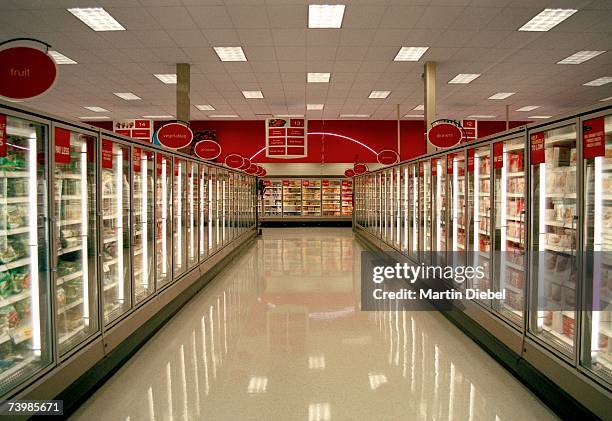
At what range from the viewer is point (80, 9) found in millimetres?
7023

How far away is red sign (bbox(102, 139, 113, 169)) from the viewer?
3.55 metres

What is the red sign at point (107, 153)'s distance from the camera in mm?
3547

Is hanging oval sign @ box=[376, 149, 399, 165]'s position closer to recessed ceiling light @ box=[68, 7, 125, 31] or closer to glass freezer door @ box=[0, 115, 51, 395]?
recessed ceiling light @ box=[68, 7, 125, 31]

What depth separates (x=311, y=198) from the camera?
19.4 metres

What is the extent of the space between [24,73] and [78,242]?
1.18 meters

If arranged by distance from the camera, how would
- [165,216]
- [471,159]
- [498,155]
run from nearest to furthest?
[498,155] < [471,159] < [165,216]

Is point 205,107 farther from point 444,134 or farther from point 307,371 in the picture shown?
point 307,371

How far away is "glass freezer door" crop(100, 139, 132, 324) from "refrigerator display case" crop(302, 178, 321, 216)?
15.1 meters

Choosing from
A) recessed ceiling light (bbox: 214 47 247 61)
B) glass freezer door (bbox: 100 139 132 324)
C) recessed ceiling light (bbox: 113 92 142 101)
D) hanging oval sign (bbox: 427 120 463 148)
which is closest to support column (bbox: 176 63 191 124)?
recessed ceiling light (bbox: 214 47 247 61)

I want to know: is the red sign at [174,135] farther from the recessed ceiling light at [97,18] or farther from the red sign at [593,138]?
the red sign at [593,138]

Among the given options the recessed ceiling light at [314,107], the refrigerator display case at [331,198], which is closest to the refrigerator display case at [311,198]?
the refrigerator display case at [331,198]

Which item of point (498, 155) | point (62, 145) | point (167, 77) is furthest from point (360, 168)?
point (62, 145)

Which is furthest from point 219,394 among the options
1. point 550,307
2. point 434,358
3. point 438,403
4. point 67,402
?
point 550,307

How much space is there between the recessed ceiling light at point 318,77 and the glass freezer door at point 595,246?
8599 millimetres
